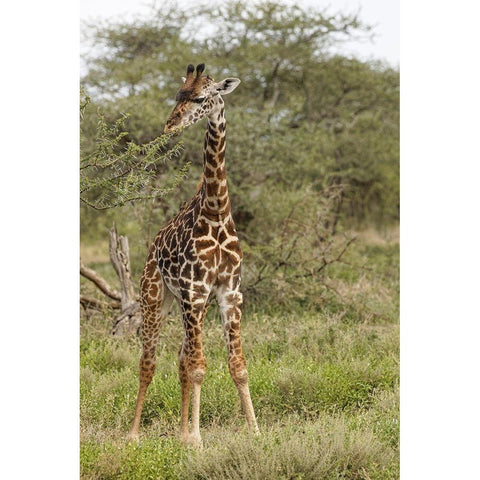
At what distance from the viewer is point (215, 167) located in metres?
3.80

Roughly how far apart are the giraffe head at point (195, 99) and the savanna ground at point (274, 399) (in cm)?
167

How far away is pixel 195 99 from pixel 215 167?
1.31ft

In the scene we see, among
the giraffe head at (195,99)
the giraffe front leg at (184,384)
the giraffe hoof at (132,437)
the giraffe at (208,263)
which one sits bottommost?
the giraffe hoof at (132,437)

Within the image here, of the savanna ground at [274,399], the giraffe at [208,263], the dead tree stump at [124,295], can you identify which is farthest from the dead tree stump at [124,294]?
the giraffe at [208,263]

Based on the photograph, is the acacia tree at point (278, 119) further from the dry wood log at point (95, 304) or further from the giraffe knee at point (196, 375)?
the giraffe knee at point (196, 375)

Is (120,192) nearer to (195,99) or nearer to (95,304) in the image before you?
(195,99)

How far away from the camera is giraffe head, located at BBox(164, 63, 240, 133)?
3.55 meters

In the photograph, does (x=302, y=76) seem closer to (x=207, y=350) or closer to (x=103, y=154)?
(x=207, y=350)

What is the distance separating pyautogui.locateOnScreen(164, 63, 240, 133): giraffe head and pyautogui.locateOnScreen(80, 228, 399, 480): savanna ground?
167 cm

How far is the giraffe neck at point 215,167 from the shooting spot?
373 centimetres

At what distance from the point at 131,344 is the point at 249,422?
9.05 feet

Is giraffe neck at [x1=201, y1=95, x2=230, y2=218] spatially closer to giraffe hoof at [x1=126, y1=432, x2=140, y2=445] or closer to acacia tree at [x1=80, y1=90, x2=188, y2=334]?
acacia tree at [x1=80, y1=90, x2=188, y2=334]

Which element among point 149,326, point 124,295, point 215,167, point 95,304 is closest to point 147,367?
point 149,326
